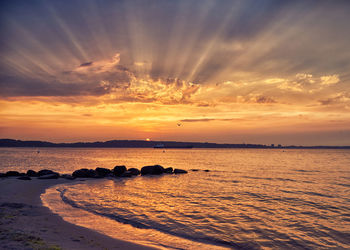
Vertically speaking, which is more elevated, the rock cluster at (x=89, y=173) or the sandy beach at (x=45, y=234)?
the sandy beach at (x=45, y=234)

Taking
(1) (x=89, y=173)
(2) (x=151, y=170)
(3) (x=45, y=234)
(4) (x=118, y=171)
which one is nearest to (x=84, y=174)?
(1) (x=89, y=173)

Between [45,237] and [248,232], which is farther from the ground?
[45,237]

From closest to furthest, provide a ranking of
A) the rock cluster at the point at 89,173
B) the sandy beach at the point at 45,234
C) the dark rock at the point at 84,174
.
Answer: the sandy beach at the point at 45,234, the rock cluster at the point at 89,173, the dark rock at the point at 84,174

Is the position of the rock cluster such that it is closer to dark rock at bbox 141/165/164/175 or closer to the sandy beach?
dark rock at bbox 141/165/164/175

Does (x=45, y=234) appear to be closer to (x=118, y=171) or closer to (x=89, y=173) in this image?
(x=89, y=173)

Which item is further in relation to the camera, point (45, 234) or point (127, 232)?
point (127, 232)

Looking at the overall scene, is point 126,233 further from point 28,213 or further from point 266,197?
point 266,197

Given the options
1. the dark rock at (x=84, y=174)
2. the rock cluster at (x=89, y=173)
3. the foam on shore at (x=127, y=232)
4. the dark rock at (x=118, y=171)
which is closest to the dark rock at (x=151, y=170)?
the rock cluster at (x=89, y=173)

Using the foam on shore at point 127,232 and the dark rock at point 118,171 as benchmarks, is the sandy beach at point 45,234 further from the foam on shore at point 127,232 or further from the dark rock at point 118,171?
the dark rock at point 118,171

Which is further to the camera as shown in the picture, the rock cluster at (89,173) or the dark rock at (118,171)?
the dark rock at (118,171)

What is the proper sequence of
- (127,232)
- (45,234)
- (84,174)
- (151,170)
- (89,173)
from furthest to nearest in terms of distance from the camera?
(151,170) → (89,173) → (84,174) → (127,232) → (45,234)

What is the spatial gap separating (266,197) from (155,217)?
1155 centimetres

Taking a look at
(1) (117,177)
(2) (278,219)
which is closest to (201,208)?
(2) (278,219)

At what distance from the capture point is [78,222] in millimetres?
11664
